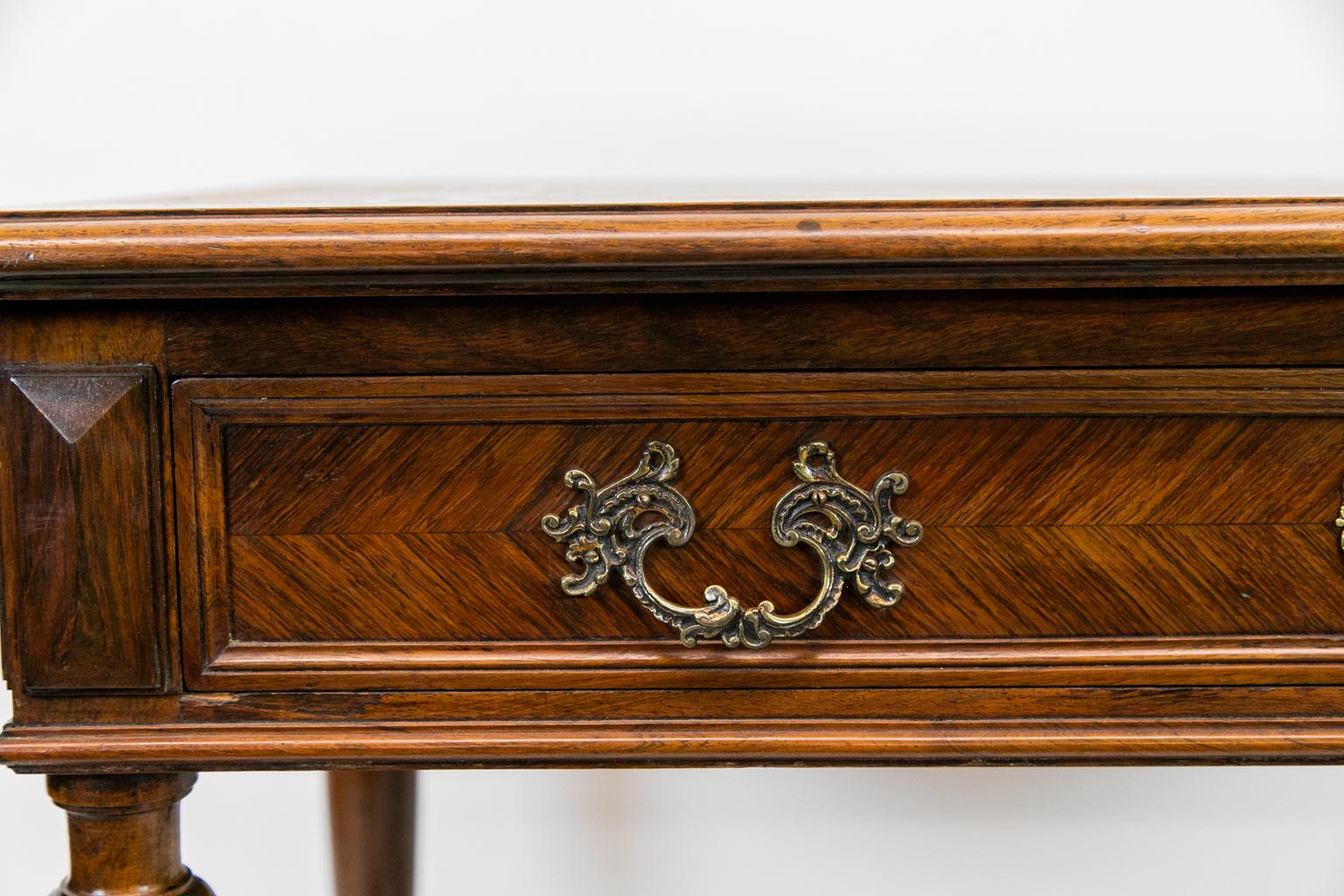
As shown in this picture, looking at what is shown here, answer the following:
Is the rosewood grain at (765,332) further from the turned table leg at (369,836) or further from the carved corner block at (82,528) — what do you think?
the turned table leg at (369,836)

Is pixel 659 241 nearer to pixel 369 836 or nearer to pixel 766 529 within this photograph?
pixel 766 529

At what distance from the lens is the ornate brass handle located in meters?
0.49

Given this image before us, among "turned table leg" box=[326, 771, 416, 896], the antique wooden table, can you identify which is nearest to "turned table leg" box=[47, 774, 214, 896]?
the antique wooden table

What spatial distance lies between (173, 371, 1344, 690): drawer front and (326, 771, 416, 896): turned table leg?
1.20 feet

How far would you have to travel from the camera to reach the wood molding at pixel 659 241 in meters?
0.44

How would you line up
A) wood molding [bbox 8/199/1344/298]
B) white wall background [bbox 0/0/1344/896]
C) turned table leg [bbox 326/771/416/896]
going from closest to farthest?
1. wood molding [bbox 8/199/1344/298]
2. turned table leg [bbox 326/771/416/896]
3. white wall background [bbox 0/0/1344/896]

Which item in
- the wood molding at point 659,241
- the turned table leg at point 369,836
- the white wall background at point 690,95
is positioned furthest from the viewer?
the white wall background at point 690,95

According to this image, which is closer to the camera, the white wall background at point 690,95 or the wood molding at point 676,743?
the wood molding at point 676,743

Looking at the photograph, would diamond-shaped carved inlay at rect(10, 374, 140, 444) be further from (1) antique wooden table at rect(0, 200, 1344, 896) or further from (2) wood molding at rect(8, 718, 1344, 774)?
(2) wood molding at rect(8, 718, 1344, 774)

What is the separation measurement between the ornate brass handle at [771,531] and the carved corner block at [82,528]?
0.15m

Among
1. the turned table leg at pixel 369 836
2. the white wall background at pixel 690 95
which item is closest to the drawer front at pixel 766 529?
the turned table leg at pixel 369 836

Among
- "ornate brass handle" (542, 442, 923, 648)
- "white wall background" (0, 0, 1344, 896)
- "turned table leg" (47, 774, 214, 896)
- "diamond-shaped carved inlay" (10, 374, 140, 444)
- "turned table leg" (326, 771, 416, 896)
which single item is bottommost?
"turned table leg" (326, 771, 416, 896)

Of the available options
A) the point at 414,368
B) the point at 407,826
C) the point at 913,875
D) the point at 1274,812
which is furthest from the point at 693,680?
the point at 1274,812

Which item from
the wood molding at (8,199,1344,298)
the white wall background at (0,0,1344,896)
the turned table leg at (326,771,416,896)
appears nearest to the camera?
the wood molding at (8,199,1344,298)
